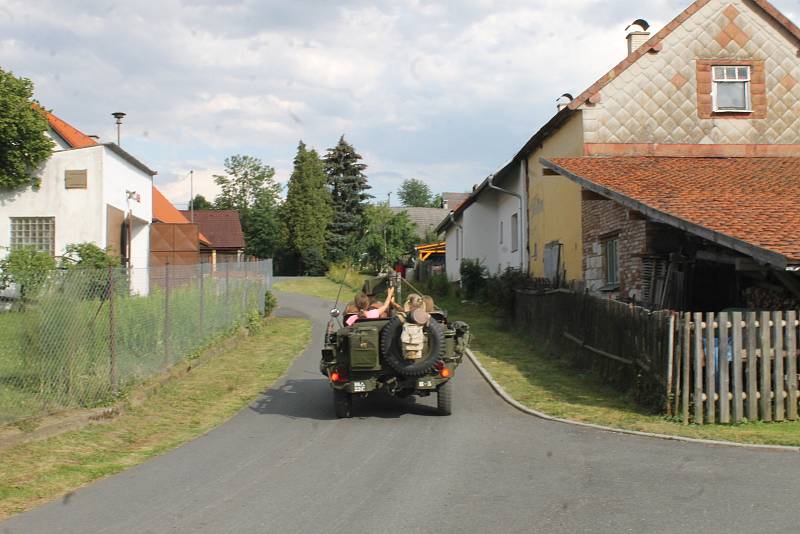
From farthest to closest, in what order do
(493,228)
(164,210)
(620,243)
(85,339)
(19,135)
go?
(164,210)
(493,228)
(19,135)
(620,243)
(85,339)

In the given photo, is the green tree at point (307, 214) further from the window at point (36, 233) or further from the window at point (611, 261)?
the window at point (611, 261)

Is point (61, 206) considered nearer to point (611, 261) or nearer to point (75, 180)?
point (75, 180)

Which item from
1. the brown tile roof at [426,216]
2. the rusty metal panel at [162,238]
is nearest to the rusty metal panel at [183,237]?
the rusty metal panel at [162,238]

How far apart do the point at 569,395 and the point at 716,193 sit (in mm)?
4868

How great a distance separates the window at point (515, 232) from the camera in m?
29.2

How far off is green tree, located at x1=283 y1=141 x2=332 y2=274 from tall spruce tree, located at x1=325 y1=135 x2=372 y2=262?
2.14 metres

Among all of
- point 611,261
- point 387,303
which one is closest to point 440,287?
point 611,261

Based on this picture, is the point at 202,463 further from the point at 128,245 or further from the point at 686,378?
the point at 128,245

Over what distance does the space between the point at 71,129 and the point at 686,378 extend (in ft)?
100

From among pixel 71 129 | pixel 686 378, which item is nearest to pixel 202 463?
pixel 686 378

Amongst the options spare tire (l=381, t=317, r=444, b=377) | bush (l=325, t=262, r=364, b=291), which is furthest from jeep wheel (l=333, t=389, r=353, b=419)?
bush (l=325, t=262, r=364, b=291)

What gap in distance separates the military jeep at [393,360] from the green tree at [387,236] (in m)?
41.9

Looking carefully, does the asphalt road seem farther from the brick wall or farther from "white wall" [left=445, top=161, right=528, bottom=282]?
"white wall" [left=445, top=161, right=528, bottom=282]

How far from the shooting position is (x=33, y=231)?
24.6 m
